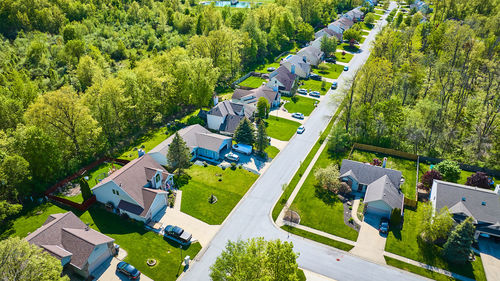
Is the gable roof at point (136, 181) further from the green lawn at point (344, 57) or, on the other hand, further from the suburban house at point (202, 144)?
the green lawn at point (344, 57)

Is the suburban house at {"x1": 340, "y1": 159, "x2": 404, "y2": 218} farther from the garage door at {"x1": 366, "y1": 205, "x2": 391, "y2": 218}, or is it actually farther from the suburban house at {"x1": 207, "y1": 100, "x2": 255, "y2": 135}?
the suburban house at {"x1": 207, "y1": 100, "x2": 255, "y2": 135}

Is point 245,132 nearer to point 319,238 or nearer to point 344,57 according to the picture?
point 319,238

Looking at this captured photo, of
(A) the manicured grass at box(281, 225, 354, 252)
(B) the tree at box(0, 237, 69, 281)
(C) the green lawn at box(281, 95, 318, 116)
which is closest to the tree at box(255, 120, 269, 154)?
(A) the manicured grass at box(281, 225, 354, 252)

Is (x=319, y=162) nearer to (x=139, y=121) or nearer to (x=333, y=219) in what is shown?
(x=333, y=219)

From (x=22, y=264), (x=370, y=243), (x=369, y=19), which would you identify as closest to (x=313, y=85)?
(x=370, y=243)

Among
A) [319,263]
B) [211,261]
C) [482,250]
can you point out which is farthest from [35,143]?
[482,250]

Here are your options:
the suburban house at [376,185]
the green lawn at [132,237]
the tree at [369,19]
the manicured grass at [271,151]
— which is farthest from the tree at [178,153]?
the tree at [369,19]
